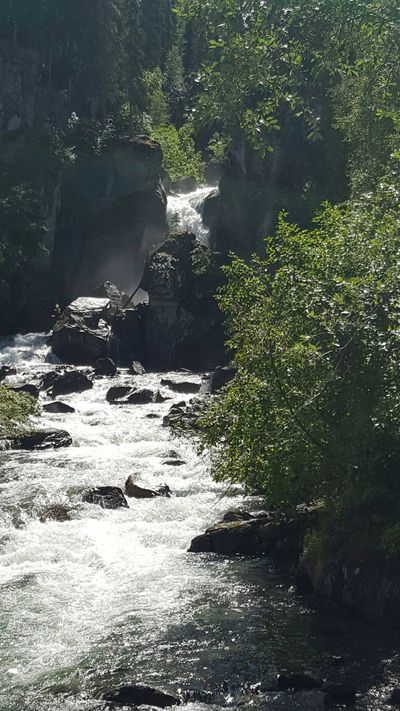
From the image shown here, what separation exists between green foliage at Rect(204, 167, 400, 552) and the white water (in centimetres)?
4982

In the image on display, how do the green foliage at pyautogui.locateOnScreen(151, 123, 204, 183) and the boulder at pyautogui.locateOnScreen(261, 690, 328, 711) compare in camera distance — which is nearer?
the boulder at pyautogui.locateOnScreen(261, 690, 328, 711)

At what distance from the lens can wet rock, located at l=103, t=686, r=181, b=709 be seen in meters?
14.0

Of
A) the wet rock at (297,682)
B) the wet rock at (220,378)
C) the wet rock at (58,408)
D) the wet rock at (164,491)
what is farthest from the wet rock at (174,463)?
the wet rock at (297,682)

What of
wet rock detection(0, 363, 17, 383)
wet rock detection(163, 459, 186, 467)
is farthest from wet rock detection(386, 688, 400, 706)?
wet rock detection(0, 363, 17, 383)

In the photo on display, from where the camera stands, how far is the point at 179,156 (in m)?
88.5

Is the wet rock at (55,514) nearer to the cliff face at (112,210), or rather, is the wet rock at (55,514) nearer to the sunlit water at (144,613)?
the sunlit water at (144,613)

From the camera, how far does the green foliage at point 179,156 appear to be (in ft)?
282

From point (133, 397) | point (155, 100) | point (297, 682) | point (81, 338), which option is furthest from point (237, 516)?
point (155, 100)

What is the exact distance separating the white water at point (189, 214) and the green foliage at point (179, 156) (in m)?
9.09

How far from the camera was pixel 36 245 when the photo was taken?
65125mm

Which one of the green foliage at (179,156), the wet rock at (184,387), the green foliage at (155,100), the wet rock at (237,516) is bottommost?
the wet rock at (237,516)

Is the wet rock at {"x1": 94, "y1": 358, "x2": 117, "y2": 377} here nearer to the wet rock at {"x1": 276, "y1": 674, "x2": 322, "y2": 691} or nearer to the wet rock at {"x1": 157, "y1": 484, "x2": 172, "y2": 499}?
the wet rock at {"x1": 157, "y1": 484, "x2": 172, "y2": 499}

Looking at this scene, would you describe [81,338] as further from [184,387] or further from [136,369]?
[184,387]

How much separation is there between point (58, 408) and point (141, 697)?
90.8 ft
